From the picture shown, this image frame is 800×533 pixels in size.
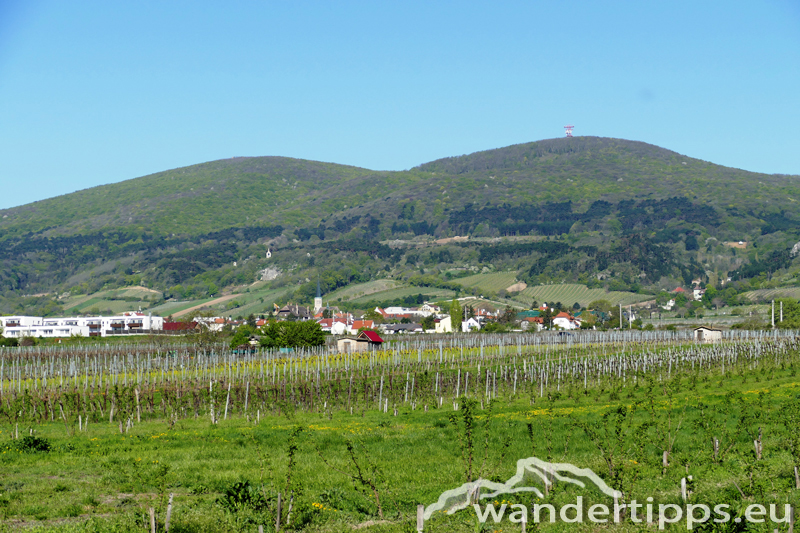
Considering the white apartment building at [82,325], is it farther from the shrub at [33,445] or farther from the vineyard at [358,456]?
the shrub at [33,445]

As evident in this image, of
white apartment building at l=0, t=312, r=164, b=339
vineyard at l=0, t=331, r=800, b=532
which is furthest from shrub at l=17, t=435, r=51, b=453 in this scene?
white apartment building at l=0, t=312, r=164, b=339

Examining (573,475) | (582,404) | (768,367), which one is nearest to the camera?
(573,475)

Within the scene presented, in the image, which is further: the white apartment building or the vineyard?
the white apartment building

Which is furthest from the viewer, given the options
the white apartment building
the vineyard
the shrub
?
the white apartment building

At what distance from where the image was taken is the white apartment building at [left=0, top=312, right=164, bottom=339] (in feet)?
472

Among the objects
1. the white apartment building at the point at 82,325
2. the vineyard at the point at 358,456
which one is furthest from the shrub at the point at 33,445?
the white apartment building at the point at 82,325

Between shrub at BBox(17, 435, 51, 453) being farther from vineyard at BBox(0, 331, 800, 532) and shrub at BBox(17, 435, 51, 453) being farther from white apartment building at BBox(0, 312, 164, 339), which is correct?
white apartment building at BBox(0, 312, 164, 339)

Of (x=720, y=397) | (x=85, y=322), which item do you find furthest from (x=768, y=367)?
(x=85, y=322)

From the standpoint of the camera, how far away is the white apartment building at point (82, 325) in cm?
14375

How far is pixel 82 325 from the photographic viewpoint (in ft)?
477

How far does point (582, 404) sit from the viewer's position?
107ft

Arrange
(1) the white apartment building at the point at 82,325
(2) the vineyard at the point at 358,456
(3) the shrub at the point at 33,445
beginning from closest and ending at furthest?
(2) the vineyard at the point at 358,456 → (3) the shrub at the point at 33,445 → (1) the white apartment building at the point at 82,325

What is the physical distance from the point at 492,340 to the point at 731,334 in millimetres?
26469

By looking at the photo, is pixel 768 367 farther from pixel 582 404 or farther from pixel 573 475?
pixel 573 475
